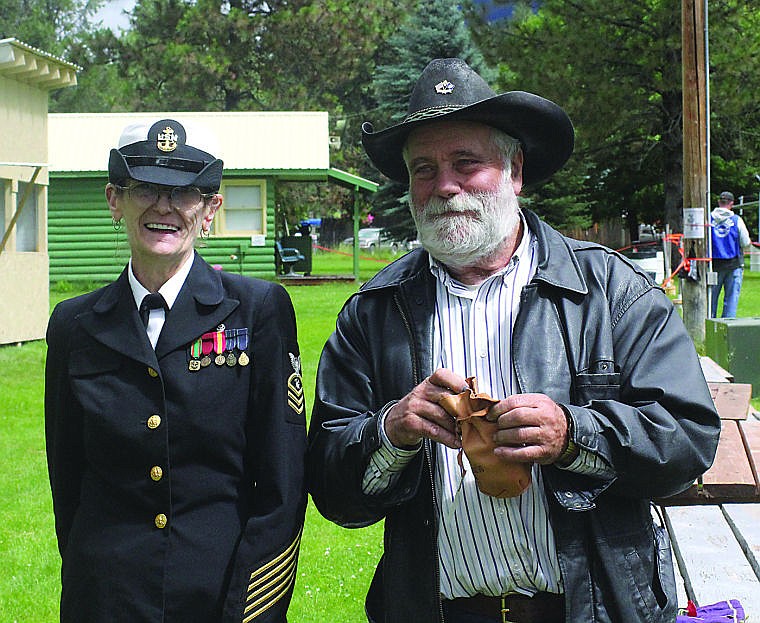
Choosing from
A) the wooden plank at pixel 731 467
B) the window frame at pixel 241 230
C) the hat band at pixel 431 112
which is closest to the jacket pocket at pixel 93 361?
the hat band at pixel 431 112

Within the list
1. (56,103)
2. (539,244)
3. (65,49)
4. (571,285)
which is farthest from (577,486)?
(56,103)

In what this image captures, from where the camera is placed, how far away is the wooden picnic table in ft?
13.7

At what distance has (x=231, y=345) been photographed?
290 cm

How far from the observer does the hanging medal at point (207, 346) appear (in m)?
2.88

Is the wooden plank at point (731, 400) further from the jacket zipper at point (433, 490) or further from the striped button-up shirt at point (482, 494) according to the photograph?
the jacket zipper at point (433, 490)

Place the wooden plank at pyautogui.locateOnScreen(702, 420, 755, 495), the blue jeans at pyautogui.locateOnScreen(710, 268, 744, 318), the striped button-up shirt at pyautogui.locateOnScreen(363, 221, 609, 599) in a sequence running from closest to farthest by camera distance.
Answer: the striped button-up shirt at pyautogui.locateOnScreen(363, 221, 609, 599) < the wooden plank at pyautogui.locateOnScreen(702, 420, 755, 495) < the blue jeans at pyautogui.locateOnScreen(710, 268, 744, 318)

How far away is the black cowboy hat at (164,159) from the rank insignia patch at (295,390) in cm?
56

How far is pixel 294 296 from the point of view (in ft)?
76.2

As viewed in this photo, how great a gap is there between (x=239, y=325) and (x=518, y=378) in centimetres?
82

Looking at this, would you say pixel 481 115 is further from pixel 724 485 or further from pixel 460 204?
pixel 724 485

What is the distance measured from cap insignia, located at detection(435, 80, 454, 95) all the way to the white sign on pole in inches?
477

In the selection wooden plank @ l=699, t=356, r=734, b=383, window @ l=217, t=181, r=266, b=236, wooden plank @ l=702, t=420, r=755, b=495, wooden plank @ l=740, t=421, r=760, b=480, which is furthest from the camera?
window @ l=217, t=181, r=266, b=236

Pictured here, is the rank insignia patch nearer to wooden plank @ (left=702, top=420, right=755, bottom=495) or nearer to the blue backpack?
wooden plank @ (left=702, top=420, right=755, bottom=495)

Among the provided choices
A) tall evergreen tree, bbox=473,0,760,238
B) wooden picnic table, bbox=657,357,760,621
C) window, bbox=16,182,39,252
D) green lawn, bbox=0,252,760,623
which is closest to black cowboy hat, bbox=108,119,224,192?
wooden picnic table, bbox=657,357,760,621
